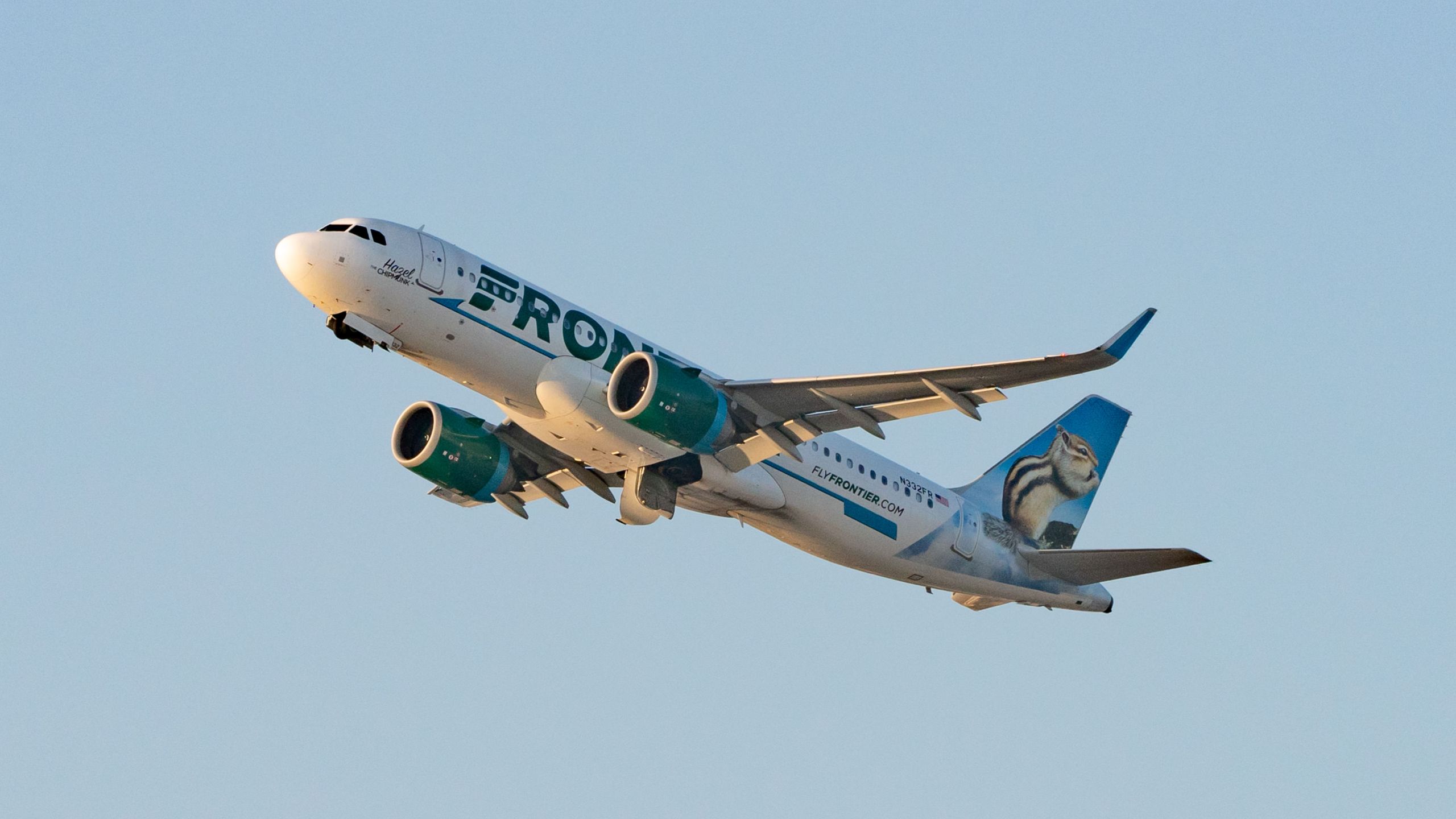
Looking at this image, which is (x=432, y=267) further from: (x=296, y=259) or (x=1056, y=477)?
(x=1056, y=477)

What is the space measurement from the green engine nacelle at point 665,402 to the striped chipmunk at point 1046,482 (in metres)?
12.1

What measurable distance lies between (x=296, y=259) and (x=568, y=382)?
229 inches

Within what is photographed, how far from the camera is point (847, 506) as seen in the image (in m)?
37.8

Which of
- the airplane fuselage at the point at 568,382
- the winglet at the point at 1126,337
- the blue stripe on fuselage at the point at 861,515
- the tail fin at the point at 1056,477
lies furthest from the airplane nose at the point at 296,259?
the tail fin at the point at 1056,477

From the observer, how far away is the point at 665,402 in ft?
107

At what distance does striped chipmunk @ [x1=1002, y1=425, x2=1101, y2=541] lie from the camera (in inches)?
1703

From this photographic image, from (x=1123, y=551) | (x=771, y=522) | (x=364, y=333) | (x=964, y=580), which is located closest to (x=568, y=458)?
(x=771, y=522)

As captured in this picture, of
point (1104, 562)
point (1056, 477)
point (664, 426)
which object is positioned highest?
point (1056, 477)

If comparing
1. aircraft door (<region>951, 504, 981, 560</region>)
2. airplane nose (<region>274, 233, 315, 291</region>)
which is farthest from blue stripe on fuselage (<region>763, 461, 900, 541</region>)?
airplane nose (<region>274, 233, 315, 291</region>)

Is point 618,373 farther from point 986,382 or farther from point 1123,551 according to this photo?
point 1123,551

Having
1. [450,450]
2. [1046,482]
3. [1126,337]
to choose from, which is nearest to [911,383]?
[1126,337]

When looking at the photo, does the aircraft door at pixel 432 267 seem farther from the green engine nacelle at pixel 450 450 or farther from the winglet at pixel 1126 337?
the winglet at pixel 1126 337

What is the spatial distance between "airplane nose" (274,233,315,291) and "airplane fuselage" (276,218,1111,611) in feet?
0.08

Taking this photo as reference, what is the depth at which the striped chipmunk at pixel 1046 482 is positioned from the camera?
43250 millimetres
